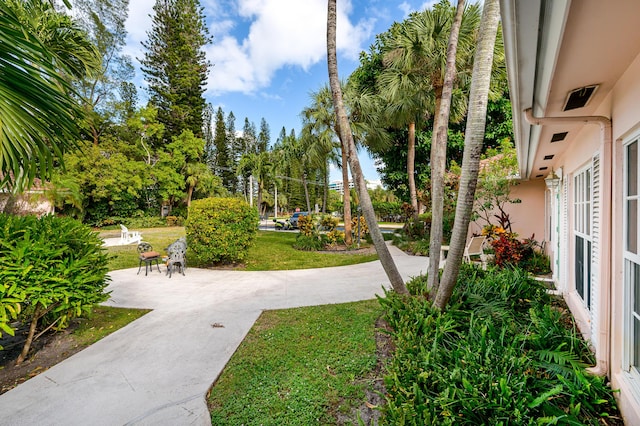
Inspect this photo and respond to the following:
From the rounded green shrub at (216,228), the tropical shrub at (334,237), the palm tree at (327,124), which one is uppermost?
the palm tree at (327,124)

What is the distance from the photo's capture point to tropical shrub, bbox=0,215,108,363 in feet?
9.26

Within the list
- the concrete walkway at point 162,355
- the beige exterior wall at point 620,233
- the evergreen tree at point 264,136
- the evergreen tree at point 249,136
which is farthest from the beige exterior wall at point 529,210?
the evergreen tree at point 264,136

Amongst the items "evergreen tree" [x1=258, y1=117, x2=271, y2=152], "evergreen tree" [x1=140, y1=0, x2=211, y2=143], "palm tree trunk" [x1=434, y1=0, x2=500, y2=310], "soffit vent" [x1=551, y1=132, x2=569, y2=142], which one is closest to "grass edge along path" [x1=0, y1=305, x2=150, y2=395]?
"palm tree trunk" [x1=434, y1=0, x2=500, y2=310]

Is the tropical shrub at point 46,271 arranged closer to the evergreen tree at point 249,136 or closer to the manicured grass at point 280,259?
the manicured grass at point 280,259

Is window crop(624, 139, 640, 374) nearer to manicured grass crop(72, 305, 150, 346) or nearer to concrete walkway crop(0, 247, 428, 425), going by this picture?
concrete walkway crop(0, 247, 428, 425)

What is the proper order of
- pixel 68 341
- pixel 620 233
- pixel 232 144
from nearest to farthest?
pixel 620 233 → pixel 68 341 → pixel 232 144

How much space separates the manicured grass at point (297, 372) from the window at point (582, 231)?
8.33 ft

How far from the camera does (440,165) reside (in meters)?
4.40

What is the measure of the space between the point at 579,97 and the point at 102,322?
240 inches

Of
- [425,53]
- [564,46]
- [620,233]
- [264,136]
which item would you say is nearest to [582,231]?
[620,233]

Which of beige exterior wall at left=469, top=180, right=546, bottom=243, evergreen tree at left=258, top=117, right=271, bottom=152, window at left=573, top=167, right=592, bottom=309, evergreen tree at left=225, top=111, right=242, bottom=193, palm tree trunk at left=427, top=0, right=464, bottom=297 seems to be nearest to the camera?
window at left=573, top=167, right=592, bottom=309

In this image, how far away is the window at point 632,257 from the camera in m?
1.95

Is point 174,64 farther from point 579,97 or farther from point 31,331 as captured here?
point 579,97

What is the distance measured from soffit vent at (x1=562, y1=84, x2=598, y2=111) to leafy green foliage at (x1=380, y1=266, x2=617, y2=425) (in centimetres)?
209
